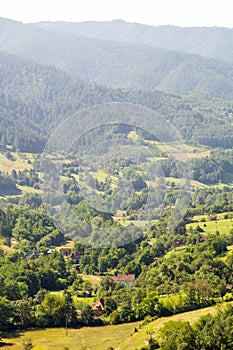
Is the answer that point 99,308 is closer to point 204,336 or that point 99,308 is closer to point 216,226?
point 204,336

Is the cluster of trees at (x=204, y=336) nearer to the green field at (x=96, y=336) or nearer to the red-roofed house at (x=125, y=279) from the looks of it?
the green field at (x=96, y=336)

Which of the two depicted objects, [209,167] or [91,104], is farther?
[91,104]

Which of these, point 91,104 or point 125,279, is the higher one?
point 91,104

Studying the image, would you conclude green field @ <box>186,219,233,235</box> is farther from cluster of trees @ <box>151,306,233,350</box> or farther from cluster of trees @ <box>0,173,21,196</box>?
cluster of trees @ <box>0,173,21,196</box>

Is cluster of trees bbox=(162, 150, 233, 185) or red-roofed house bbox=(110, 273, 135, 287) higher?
cluster of trees bbox=(162, 150, 233, 185)

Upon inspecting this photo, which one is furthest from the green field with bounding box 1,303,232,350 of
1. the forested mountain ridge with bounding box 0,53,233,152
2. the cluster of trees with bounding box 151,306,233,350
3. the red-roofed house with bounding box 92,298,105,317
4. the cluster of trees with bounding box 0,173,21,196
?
the forested mountain ridge with bounding box 0,53,233,152

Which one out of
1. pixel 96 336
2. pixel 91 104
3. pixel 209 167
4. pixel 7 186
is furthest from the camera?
pixel 91 104

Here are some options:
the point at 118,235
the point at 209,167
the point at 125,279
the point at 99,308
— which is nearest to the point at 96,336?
the point at 99,308
